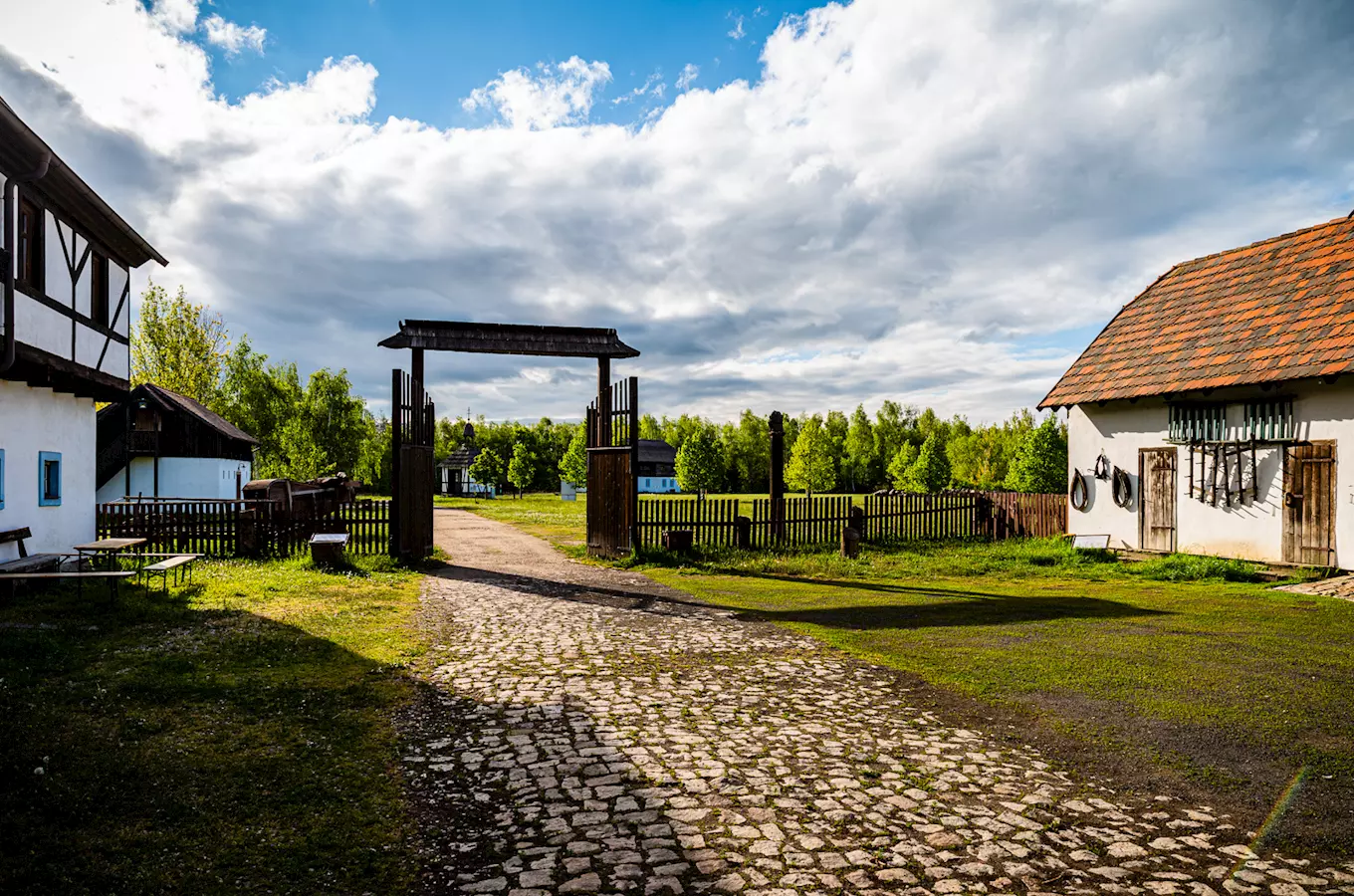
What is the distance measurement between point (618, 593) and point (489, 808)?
829cm

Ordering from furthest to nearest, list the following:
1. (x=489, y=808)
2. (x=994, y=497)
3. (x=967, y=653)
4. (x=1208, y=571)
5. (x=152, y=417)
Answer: (x=152, y=417), (x=994, y=497), (x=1208, y=571), (x=967, y=653), (x=489, y=808)

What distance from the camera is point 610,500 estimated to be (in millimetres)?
17188

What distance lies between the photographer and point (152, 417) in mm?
36781

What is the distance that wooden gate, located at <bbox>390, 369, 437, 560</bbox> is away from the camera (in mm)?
16047

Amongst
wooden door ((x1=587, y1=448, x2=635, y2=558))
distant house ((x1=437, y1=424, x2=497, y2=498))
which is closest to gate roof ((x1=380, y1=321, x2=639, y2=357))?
wooden door ((x1=587, y1=448, x2=635, y2=558))

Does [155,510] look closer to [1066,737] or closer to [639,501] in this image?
[639,501]

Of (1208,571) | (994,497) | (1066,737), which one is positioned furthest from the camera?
(994,497)

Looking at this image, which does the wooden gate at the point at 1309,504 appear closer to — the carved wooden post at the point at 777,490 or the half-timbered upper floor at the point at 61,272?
the carved wooden post at the point at 777,490

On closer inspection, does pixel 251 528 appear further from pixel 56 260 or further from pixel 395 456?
pixel 56 260

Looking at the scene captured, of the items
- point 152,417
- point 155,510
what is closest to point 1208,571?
point 155,510

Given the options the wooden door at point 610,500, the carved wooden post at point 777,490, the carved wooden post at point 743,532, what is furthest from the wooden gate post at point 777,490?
the wooden door at point 610,500

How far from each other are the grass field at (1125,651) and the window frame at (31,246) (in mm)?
11277

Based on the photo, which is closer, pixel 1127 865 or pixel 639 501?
pixel 1127 865

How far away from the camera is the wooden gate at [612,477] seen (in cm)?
1666
